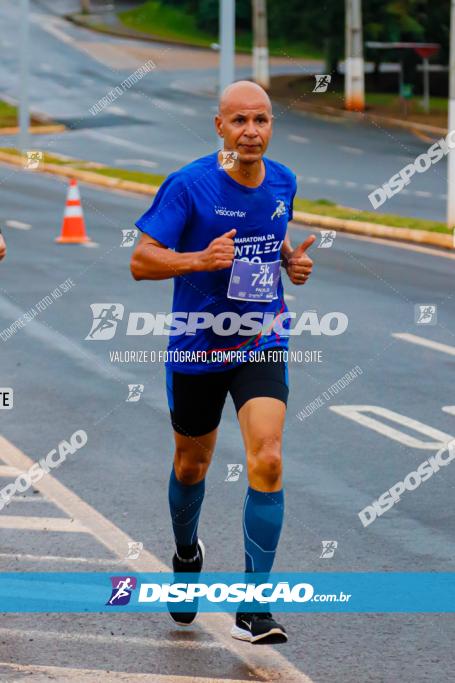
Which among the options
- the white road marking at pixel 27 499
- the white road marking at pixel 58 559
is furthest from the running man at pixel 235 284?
the white road marking at pixel 27 499

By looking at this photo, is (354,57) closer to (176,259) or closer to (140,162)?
(140,162)

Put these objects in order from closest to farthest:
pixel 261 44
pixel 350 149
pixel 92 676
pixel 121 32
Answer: pixel 92 676
pixel 350 149
pixel 261 44
pixel 121 32

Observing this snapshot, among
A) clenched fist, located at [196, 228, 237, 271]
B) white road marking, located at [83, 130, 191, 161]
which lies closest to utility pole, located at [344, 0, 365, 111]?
white road marking, located at [83, 130, 191, 161]

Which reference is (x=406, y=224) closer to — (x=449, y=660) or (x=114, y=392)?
(x=114, y=392)

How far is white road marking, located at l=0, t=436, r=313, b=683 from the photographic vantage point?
6633 mm

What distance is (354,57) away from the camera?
5009 cm

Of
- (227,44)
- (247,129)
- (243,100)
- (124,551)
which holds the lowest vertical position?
(124,551)

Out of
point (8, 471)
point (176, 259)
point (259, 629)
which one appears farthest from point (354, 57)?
point (259, 629)

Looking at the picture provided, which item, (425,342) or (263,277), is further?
(425,342)

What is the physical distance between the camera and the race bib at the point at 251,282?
7.08 metres

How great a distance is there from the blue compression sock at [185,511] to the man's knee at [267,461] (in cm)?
60

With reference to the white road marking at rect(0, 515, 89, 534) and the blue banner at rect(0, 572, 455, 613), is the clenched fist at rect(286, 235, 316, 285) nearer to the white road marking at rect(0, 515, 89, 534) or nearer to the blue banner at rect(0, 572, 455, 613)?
the blue banner at rect(0, 572, 455, 613)

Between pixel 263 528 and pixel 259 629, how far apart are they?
15.9 inches

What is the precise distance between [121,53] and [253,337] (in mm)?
64670
